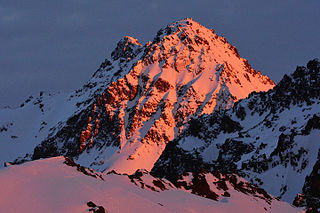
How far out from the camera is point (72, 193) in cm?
3838

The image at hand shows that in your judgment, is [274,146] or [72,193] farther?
[274,146]

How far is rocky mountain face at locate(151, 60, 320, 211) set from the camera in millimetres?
100125

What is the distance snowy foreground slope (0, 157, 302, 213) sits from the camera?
35469mm

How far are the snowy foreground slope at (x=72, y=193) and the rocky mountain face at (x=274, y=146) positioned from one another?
2895 cm

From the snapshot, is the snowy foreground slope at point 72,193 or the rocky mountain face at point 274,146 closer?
the snowy foreground slope at point 72,193

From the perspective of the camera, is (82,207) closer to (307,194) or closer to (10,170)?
(10,170)

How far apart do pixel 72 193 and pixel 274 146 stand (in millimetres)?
103245

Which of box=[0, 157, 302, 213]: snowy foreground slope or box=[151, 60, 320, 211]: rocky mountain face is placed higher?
box=[151, 60, 320, 211]: rocky mountain face

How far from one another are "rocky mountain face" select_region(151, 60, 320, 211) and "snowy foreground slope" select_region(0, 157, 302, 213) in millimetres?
28949

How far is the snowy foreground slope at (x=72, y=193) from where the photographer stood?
35469 millimetres

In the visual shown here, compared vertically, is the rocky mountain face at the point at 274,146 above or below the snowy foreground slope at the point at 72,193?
above

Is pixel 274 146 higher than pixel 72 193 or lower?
higher

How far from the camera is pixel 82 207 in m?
36.0

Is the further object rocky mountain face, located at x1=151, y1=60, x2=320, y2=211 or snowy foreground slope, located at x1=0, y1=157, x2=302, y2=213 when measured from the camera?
rocky mountain face, located at x1=151, y1=60, x2=320, y2=211
